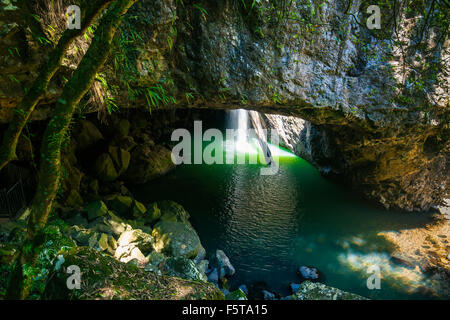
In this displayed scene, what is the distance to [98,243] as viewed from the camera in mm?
4934

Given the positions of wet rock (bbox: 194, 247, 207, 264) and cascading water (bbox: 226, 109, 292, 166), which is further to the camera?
cascading water (bbox: 226, 109, 292, 166)

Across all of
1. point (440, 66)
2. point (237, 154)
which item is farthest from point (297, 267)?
point (237, 154)

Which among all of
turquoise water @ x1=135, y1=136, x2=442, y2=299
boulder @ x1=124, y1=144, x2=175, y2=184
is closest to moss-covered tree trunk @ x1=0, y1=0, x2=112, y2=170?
turquoise water @ x1=135, y1=136, x2=442, y2=299

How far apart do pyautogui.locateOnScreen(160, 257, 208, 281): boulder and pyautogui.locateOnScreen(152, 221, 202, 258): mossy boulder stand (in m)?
1.04

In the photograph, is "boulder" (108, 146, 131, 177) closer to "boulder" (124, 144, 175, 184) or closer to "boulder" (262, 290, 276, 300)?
"boulder" (124, 144, 175, 184)

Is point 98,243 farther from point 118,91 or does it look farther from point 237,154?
point 237,154

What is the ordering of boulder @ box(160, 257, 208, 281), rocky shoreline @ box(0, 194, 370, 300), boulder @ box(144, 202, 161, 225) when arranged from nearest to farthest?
rocky shoreline @ box(0, 194, 370, 300) < boulder @ box(160, 257, 208, 281) < boulder @ box(144, 202, 161, 225)

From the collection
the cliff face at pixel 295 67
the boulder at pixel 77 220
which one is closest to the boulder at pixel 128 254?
the boulder at pixel 77 220

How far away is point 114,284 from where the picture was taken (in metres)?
2.09

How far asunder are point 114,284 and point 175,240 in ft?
13.0

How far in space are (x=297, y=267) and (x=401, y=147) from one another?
16.5 feet

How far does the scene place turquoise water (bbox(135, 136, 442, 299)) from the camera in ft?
19.1

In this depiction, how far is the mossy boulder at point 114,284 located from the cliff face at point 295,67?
2.81 m

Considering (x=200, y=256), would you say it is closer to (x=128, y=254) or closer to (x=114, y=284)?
(x=128, y=254)
